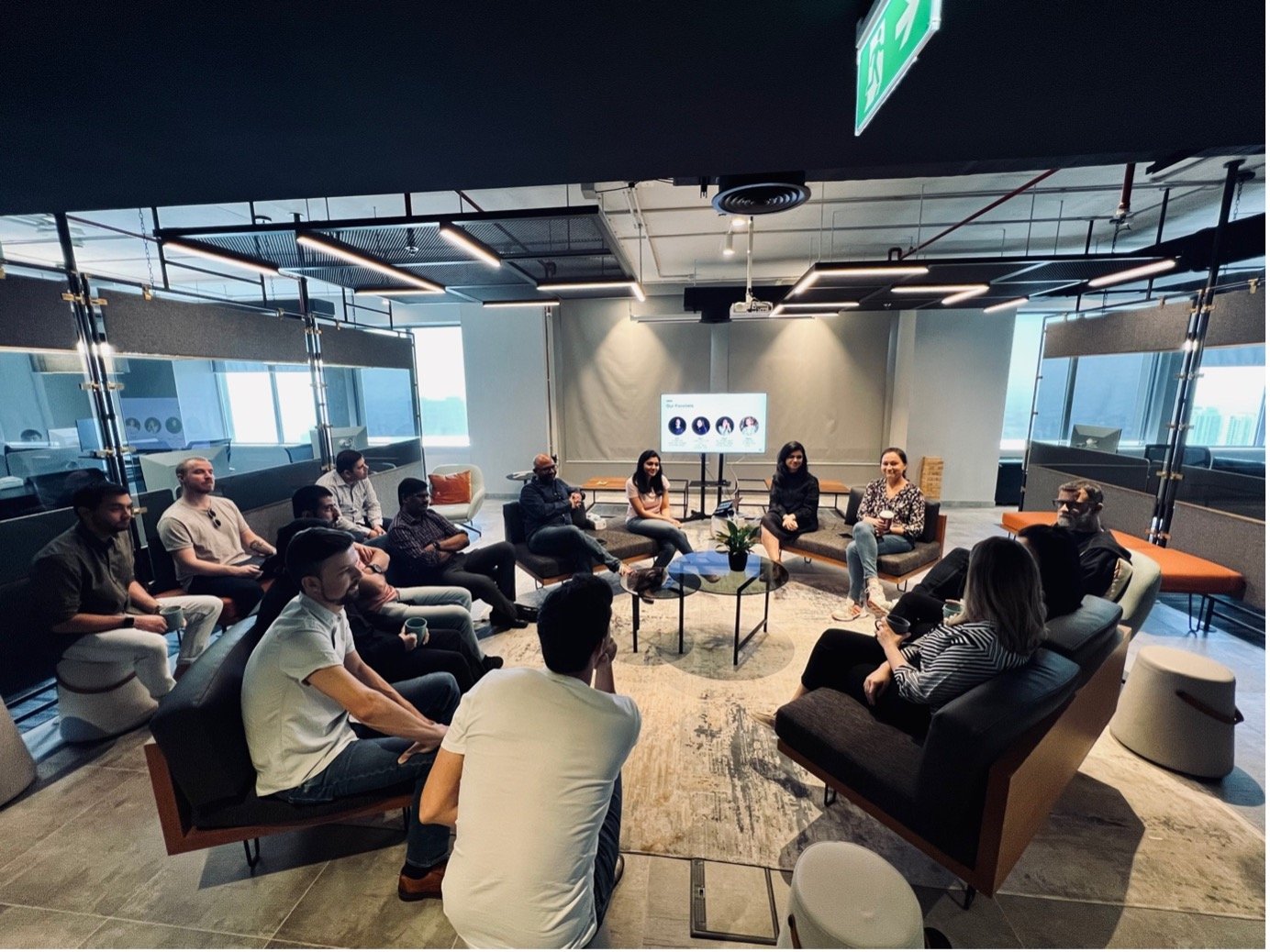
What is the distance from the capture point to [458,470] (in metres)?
5.90

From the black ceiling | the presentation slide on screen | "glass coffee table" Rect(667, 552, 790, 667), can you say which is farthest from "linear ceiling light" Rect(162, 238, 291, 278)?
the presentation slide on screen

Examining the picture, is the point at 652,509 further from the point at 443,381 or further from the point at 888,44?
the point at 443,381

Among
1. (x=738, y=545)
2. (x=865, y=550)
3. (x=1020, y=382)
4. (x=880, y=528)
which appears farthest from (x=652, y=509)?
(x=1020, y=382)

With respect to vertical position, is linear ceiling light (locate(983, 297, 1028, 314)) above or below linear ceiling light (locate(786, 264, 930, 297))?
above

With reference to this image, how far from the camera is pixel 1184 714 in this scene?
2189mm

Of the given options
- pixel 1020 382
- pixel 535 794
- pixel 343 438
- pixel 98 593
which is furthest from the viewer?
pixel 1020 382

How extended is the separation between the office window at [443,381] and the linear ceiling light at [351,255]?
343cm

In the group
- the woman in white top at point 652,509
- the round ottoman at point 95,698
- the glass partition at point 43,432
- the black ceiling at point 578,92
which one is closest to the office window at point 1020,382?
the woman in white top at point 652,509

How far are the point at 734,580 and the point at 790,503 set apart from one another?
158 centimetres

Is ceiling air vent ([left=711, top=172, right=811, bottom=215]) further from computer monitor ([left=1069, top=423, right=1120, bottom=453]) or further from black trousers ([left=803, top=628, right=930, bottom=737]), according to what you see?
computer monitor ([left=1069, top=423, right=1120, bottom=453])

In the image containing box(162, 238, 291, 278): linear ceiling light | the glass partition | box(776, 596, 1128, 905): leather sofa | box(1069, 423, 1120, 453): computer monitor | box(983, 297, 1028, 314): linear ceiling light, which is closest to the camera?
box(776, 596, 1128, 905): leather sofa

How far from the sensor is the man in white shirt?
3.49ft

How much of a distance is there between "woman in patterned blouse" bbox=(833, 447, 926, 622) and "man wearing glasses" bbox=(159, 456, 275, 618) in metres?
4.22

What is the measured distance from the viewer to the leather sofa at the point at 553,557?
3.85 metres
